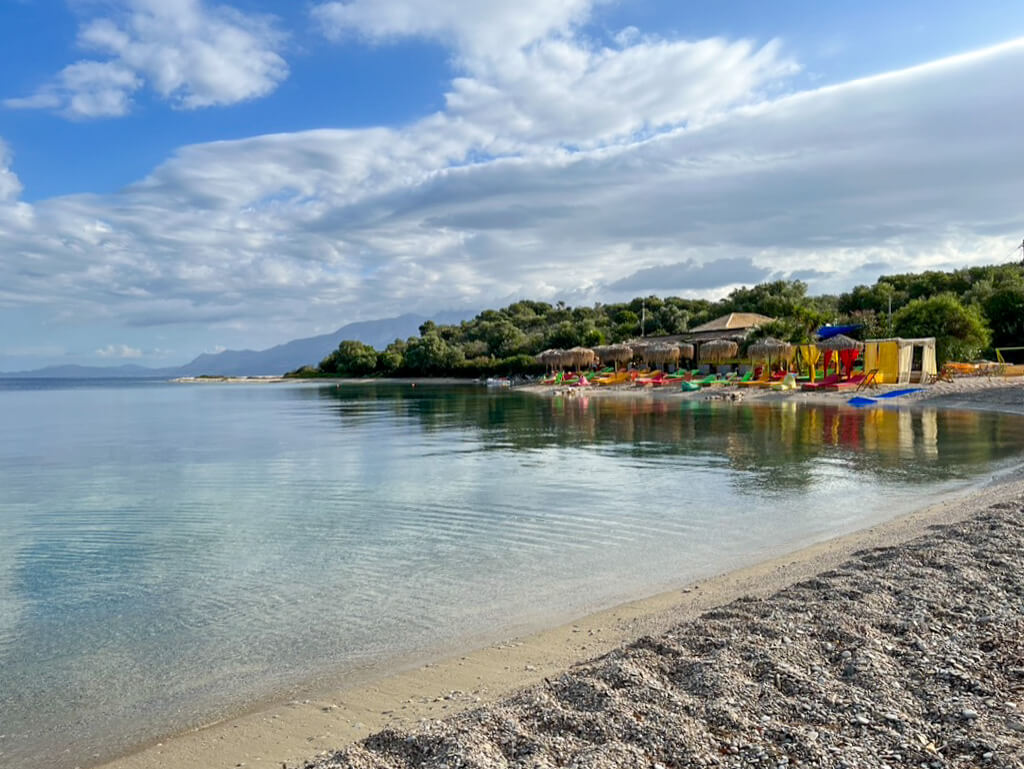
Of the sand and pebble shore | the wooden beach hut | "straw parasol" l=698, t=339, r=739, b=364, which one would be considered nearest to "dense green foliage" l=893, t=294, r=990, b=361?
the wooden beach hut

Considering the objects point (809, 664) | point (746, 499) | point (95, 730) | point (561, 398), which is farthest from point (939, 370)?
point (95, 730)

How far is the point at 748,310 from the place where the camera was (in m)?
56.3

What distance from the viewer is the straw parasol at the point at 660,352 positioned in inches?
1694

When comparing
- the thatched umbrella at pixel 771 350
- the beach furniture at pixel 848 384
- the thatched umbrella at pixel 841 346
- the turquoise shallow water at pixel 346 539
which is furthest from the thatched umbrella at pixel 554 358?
the turquoise shallow water at pixel 346 539

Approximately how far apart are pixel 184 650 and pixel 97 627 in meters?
1.01

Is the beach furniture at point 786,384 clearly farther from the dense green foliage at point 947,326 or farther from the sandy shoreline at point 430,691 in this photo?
the sandy shoreline at point 430,691

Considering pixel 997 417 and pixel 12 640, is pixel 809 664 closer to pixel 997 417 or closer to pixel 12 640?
pixel 12 640

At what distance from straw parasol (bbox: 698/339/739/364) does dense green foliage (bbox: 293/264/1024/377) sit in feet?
7.62

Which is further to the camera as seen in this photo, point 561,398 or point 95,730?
point 561,398

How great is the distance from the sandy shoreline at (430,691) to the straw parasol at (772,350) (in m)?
30.7

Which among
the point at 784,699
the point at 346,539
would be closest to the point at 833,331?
the point at 346,539

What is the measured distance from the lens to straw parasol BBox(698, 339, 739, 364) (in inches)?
1548

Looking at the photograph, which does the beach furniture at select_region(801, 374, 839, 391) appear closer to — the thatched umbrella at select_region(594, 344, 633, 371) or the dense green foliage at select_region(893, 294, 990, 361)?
the dense green foliage at select_region(893, 294, 990, 361)

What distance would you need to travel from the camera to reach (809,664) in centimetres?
354
